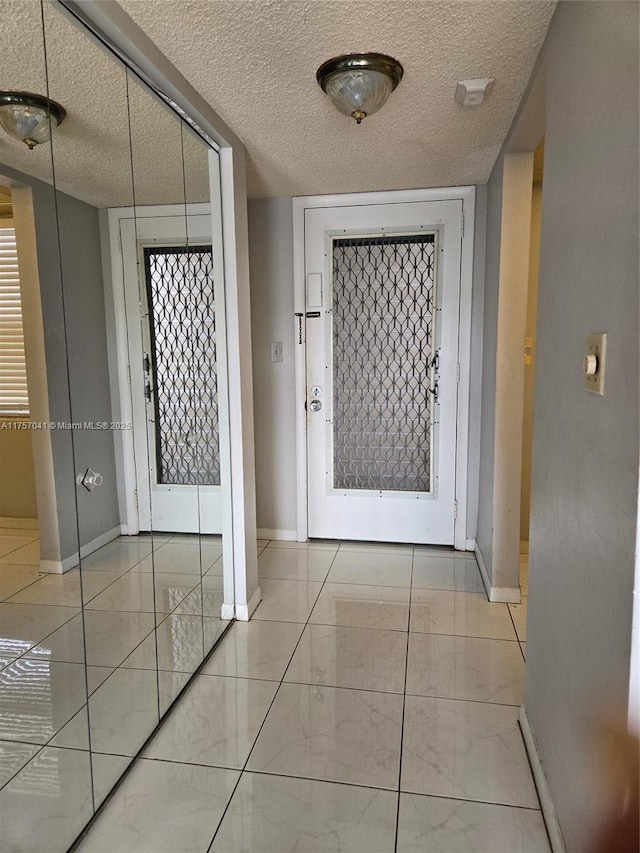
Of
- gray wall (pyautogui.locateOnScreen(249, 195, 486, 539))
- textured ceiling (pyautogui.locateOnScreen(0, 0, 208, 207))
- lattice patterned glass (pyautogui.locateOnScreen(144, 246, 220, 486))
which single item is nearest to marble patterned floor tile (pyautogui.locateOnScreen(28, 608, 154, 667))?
lattice patterned glass (pyautogui.locateOnScreen(144, 246, 220, 486))

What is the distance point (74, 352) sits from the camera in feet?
4.73

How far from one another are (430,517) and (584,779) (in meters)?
2.30

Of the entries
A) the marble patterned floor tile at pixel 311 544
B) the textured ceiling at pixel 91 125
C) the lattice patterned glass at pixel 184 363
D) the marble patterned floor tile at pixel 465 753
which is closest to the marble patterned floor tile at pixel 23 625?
the lattice patterned glass at pixel 184 363

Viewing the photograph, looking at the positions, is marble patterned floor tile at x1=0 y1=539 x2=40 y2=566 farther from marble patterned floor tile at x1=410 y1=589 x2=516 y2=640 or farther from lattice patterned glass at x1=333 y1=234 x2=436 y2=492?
lattice patterned glass at x1=333 y1=234 x2=436 y2=492

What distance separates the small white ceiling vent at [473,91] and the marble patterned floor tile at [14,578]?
208cm

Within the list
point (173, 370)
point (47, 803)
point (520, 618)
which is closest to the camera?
point (47, 803)

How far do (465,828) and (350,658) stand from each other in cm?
87

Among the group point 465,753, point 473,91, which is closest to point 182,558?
point 465,753

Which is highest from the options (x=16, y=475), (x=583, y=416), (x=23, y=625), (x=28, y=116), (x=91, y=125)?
(x=91, y=125)

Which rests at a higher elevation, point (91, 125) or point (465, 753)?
point (91, 125)

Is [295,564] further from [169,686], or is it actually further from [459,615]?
[169,686]

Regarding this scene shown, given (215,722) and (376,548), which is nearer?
(215,722)

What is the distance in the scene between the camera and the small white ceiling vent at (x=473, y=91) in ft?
6.15

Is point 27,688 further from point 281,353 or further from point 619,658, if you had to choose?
point 281,353
